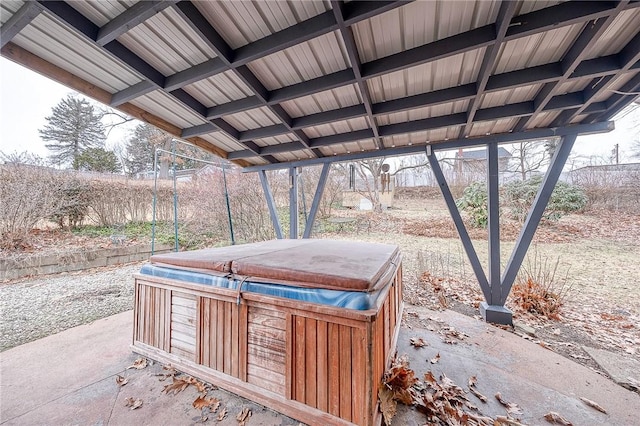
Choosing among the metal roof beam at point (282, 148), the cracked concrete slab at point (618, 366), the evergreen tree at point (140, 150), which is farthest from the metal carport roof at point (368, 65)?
the evergreen tree at point (140, 150)

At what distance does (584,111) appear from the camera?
245cm

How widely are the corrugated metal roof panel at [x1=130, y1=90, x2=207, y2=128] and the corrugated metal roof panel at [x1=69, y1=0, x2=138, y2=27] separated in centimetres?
81

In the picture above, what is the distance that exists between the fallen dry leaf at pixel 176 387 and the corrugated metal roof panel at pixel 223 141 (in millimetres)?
2963

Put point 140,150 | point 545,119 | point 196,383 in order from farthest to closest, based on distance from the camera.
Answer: point 140,150
point 545,119
point 196,383

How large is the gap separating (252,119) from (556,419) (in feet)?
13.3

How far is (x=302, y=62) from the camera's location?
2096mm

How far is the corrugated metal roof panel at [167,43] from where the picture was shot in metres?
1.71

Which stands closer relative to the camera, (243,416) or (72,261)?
(243,416)

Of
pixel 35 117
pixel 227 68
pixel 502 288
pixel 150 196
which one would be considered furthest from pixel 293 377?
pixel 35 117

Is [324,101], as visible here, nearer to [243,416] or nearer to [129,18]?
[129,18]

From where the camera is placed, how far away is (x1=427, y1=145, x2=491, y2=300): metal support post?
3.05m

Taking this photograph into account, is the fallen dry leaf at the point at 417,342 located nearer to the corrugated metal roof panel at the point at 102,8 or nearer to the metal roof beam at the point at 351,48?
the metal roof beam at the point at 351,48

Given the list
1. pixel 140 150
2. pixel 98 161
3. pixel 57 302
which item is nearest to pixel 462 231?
pixel 57 302

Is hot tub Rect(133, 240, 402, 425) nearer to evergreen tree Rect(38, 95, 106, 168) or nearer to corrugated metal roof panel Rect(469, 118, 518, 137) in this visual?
corrugated metal roof panel Rect(469, 118, 518, 137)
